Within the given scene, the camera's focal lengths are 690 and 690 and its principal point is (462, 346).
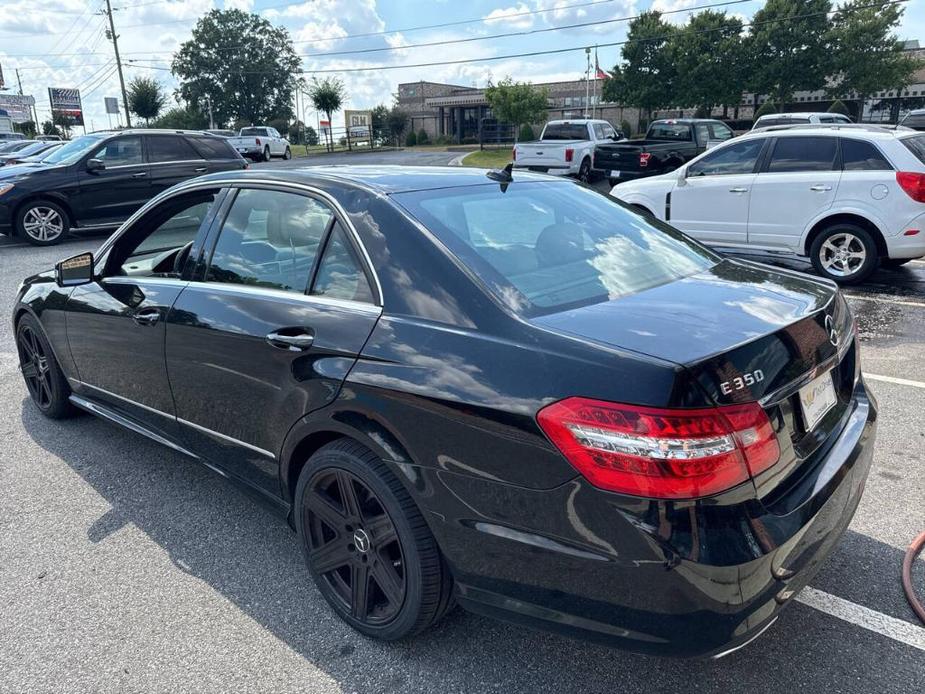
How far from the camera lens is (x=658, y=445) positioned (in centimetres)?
178

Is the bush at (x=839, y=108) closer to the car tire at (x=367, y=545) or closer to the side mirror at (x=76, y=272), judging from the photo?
the side mirror at (x=76, y=272)

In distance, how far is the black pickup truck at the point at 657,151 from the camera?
15.9 metres

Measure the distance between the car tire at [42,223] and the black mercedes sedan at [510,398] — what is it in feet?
33.0

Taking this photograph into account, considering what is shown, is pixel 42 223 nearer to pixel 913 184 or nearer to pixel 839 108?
pixel 913 184

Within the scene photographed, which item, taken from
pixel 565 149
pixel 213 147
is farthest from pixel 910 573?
pixel 565 149

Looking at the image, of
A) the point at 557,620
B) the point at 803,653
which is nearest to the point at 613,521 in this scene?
the point at 557,620

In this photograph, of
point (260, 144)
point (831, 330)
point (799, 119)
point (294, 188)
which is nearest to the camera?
point (831, 330)

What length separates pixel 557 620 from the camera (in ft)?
6.59

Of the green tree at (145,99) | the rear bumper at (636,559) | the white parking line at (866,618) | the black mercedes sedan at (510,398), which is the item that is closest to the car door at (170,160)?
the black mercedes sedan at (510,398)

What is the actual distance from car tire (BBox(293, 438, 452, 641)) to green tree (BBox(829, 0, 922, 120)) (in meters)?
44.9

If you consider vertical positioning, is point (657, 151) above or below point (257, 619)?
above

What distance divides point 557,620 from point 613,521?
402 mm

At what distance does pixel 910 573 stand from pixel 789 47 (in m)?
45.0

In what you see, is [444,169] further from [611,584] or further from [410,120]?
[410,120]
